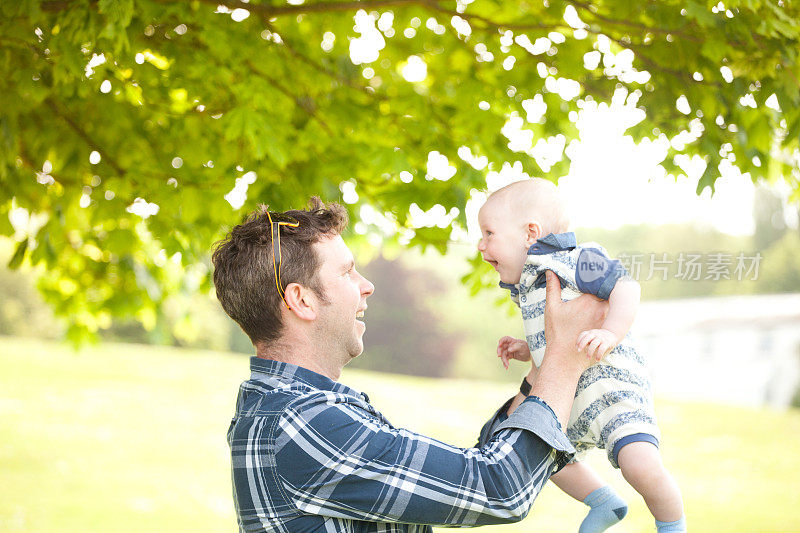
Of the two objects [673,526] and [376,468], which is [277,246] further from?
[673,526]

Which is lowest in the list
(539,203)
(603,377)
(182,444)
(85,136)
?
(182,444)

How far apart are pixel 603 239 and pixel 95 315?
18012 mm

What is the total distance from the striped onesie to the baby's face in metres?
0.10

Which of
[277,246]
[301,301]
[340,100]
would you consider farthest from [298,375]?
[340,100]

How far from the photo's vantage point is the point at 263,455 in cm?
162

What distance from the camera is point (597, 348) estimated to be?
1.63 metres

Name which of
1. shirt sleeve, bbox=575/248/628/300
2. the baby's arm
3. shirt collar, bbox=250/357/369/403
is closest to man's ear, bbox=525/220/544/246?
shirt sleeve, bbox=575/248/628/300

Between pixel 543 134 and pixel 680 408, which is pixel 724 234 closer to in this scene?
pixel 680 408

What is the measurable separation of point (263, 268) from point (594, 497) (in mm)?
996

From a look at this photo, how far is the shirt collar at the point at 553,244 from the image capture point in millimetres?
1837

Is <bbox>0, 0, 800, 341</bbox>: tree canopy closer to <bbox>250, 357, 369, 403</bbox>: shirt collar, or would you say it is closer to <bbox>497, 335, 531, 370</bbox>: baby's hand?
<bbox>497, 335, 531, 370</bbox>: baby's hand

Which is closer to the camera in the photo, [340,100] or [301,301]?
[301,301]

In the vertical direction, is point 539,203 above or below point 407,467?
above

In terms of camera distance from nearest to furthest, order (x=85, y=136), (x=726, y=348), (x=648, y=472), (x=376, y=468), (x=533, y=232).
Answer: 1. (x=376, y=468)
2. (x=648, y=472)
3. (x=533, y=232)
4. (x=85, y=136)
5. (x=726, y=348)
